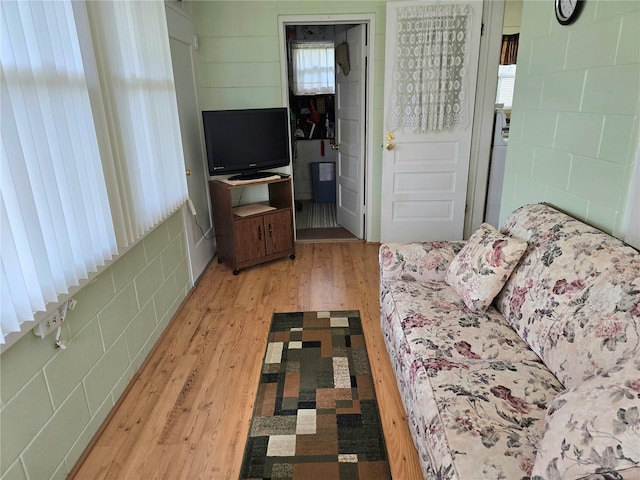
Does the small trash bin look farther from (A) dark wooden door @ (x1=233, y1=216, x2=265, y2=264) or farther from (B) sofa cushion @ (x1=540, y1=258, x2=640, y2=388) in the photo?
(B) sofa cushion @ (x1=540, y1=258, x2=640, y2=388)

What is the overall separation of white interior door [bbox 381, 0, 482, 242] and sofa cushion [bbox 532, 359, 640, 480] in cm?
297

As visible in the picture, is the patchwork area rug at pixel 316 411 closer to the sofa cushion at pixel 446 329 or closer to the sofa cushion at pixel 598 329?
the sofa cushion at pixel 446 329

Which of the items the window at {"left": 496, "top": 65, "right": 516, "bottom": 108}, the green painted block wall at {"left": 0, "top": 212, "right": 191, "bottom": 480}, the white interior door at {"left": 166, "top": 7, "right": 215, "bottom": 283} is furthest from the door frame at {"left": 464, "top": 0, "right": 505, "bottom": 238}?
the green painted block wall at {"left": 0, "top": 212, "right": 191, "bottom": 480}

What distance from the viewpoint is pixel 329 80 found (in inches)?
221

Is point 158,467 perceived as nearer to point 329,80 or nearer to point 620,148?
point 620,148

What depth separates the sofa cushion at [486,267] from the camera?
194cm

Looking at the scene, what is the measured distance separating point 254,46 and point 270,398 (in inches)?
119

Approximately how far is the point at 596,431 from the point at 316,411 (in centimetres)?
130

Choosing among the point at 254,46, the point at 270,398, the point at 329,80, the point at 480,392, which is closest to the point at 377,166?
the point at 254,46

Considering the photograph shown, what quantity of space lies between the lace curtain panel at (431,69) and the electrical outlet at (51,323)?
2989mm

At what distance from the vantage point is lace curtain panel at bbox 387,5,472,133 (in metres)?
3.50

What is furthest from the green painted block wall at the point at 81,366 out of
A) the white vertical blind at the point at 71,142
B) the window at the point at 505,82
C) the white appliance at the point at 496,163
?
the window at the point at 505,82

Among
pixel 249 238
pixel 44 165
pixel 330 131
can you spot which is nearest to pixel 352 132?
pixel 249 238

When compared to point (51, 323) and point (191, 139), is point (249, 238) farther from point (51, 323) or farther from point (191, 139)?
point (51, 323)
